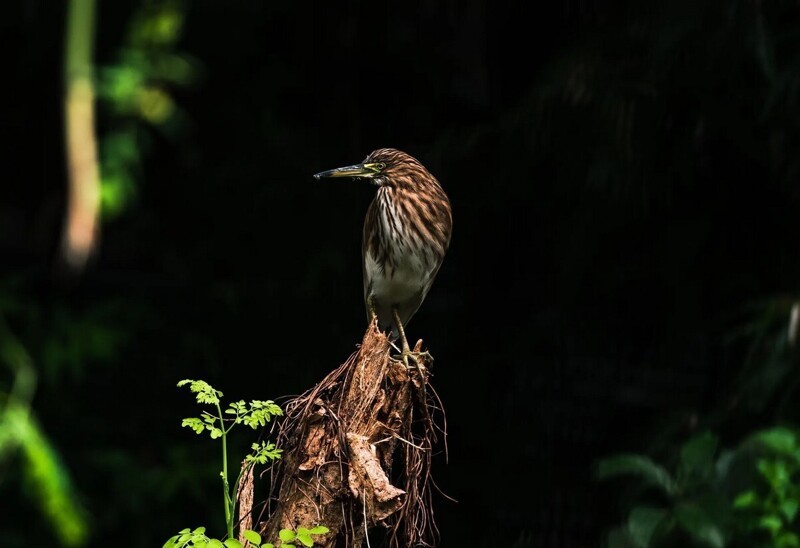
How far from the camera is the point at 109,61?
4.38m

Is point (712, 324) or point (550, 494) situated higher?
point (712, 324)

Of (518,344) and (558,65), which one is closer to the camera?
(558,65)

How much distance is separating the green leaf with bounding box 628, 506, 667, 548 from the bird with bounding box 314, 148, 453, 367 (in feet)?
2.97

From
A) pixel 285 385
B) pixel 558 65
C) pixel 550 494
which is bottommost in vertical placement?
pixel 550 494

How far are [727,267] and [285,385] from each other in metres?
1.62

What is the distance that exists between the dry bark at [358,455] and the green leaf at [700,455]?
1288 mm

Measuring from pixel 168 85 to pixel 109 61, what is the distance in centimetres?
24

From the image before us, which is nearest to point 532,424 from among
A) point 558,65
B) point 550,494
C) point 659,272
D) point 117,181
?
point 550,494

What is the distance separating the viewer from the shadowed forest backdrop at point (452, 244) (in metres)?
4.08

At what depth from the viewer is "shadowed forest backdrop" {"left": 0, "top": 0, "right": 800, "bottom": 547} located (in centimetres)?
408

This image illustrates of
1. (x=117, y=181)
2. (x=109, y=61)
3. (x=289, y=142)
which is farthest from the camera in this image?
(x=289, y=142)

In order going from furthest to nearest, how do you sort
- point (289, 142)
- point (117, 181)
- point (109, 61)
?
1. point (289, 142)
2. point (109, 61)
3. point (117, 181)

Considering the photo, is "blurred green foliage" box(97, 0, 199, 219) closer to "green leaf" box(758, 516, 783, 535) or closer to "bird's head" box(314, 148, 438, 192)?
"bird's head" box(314, 148, 438, 192)

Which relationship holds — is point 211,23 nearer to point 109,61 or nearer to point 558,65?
point 109,61
